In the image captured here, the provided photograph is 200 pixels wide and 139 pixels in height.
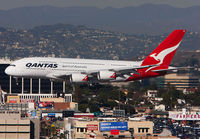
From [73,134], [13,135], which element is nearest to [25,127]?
[13,135]

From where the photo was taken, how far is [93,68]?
107062 mm

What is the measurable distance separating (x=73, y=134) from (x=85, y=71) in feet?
51.9

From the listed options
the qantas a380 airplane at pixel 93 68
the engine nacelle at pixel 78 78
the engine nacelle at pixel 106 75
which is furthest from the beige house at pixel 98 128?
the engine nacelle at pixel 78 78

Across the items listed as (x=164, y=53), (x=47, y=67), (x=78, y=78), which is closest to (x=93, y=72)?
(x=78, y=78)

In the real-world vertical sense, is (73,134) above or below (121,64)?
below

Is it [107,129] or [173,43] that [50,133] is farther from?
[173,43]

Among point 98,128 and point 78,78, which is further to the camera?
point 98,128

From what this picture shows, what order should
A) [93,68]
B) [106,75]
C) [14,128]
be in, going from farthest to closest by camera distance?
[14,128], [93,68], [106,75]

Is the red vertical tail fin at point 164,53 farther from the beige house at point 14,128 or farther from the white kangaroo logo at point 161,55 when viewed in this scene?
the beige house at point 14,128

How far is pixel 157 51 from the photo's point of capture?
112 meters

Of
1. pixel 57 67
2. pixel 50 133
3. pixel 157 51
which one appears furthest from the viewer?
pixel 50 133

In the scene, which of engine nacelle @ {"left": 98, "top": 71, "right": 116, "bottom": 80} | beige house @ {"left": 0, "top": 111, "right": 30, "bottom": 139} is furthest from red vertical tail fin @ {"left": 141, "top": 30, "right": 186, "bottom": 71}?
beige house @ {"left": 0, "top": 111, "right": 30, "bottom": 139}

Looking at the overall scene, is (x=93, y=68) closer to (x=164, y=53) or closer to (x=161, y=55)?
(x=161, y=55)

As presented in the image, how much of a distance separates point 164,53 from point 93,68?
13.0m
